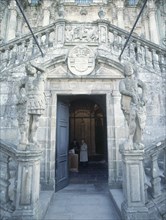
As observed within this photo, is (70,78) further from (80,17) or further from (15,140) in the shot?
(80,17)

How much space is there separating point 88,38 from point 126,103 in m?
3.58

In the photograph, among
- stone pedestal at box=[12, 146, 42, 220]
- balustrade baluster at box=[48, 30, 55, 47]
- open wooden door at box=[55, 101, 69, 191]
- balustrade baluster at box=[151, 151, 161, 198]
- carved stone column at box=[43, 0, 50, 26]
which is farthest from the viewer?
carved stone column at box=[43, 0, 50, 26]

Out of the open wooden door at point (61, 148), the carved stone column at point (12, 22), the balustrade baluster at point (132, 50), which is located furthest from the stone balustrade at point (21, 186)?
the carved stone column at point (12, 22)

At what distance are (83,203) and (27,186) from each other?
6.64 feet

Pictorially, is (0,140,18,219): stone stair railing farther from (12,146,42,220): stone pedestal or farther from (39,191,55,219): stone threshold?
(39,191,55,219): stone threshold

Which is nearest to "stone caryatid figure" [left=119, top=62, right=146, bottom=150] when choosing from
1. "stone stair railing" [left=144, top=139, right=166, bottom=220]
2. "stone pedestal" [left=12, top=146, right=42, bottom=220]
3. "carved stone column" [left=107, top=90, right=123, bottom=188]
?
"stone stair railing" [left=144, top=139, right=166, bottom=220]

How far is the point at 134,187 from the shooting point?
3805mm

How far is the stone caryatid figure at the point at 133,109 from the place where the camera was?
3.94 m

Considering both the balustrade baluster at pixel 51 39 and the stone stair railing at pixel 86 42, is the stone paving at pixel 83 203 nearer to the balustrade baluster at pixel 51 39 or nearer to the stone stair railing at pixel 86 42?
the stone stair railing at pixel 86 42

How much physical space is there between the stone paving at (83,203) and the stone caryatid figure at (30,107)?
200cm

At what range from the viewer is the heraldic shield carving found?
6.39 metres

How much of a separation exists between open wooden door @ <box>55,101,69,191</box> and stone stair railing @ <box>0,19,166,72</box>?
2.19m

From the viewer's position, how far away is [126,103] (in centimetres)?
406

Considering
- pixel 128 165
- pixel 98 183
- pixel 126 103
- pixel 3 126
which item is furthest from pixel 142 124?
pixel 3 126
